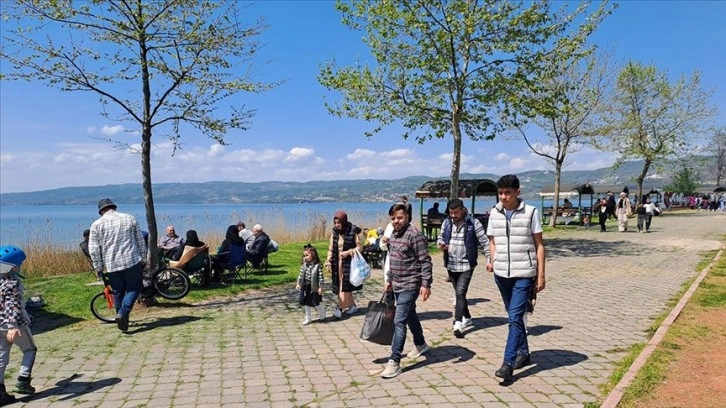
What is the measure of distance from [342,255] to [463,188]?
43.1 feet

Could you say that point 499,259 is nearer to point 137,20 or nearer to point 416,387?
point 416,387

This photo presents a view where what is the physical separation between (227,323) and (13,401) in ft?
9.66

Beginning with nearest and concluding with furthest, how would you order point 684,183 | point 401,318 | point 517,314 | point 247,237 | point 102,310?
1. point 517,314
2. point 401,318
3. point 102,310
4. point 247,237
5. point 684,183

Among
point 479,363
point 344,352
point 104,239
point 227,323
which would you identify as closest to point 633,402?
point 479,363

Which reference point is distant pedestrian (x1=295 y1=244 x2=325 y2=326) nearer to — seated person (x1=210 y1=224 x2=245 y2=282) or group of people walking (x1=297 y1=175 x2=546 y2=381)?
group of people walking (x1=297 y1=175 x2=546 y2=381)

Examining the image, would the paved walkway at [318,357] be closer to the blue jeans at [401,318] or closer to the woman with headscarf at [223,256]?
the blue jeans at [401,318]

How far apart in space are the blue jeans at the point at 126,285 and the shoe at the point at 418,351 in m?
3.82

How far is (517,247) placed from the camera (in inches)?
184

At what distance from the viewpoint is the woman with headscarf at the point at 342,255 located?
696 centimetres

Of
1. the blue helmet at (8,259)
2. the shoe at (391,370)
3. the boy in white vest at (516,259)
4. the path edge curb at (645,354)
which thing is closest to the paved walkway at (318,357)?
the shoe at (391,370)

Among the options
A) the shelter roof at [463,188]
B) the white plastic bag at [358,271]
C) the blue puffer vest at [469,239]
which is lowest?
the white plastic bag at [358,271]

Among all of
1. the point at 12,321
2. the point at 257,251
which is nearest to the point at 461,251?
the point at 12,321

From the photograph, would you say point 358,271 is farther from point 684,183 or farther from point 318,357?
point 684,183

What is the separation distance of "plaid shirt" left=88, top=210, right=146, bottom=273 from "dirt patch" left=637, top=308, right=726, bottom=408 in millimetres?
6074
